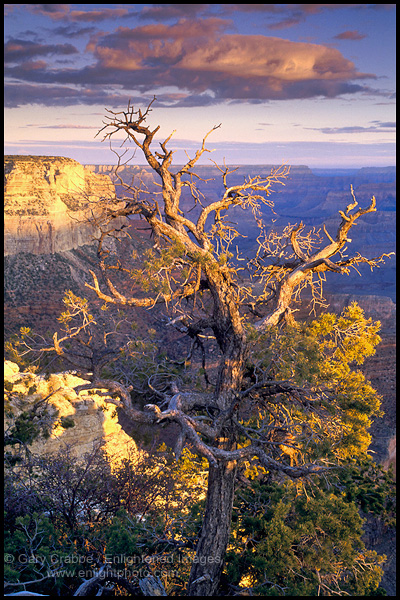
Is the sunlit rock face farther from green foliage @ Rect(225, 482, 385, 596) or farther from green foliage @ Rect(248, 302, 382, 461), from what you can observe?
green foliage @ Rect(225, 482, 385, 596)

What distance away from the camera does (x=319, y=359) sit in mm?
8820

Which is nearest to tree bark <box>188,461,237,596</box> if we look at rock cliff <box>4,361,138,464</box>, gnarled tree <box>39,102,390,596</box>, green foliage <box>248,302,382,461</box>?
gnarled tree <box>39,102,390,596</box>

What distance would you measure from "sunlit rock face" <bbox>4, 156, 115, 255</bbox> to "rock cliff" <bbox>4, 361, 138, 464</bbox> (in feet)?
142

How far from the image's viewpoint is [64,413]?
1692cm

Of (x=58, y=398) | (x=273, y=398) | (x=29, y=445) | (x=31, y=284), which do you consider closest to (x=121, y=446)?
(x=58, y=398)

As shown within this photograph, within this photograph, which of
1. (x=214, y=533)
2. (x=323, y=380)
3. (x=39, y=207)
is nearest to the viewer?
(x=214, y=533)

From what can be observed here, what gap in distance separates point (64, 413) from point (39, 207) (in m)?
50.9

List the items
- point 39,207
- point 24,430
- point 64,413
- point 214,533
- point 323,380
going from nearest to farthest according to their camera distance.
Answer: point 214,533 < point 323,380 < point 24,430 < point 64,413 < point 39,207

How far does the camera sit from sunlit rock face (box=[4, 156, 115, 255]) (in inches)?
2281

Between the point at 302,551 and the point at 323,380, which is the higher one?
the point at 323,380

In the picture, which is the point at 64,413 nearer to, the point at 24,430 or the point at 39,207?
the point at 24,430

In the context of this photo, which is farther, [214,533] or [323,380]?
[323,380]

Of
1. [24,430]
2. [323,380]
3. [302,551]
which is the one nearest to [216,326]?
[323,380]

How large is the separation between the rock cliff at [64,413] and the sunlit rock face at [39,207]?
142ft
